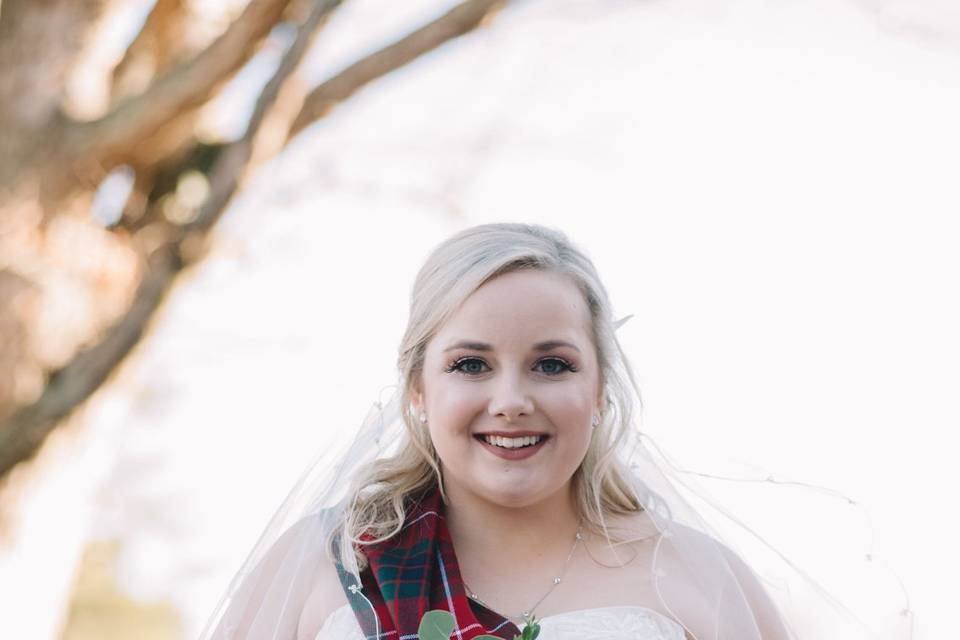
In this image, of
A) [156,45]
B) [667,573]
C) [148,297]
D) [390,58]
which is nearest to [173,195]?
[148,297]

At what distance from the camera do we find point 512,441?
2.55 m

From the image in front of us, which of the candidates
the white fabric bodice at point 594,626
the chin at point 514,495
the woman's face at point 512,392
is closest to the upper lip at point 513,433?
the woman's face at point 512,392

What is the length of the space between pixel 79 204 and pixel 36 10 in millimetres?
900

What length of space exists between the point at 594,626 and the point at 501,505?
37cm

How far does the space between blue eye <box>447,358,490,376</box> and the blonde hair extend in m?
0.13

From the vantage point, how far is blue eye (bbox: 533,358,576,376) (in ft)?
8.59

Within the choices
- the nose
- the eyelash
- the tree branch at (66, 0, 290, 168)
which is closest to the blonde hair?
the eyelash

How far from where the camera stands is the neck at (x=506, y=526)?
2.80m

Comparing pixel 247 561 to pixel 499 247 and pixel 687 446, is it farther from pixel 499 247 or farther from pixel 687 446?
pixel 687 446

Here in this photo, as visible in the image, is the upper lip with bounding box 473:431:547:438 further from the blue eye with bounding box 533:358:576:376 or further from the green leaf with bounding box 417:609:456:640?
the green leaf with bounding box 417:609:456:640

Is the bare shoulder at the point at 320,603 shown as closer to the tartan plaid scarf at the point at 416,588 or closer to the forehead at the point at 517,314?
the tartan plaid scarf at the point at 416,588

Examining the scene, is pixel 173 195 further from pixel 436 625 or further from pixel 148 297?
pixel 436 625

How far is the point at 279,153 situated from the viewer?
516cm

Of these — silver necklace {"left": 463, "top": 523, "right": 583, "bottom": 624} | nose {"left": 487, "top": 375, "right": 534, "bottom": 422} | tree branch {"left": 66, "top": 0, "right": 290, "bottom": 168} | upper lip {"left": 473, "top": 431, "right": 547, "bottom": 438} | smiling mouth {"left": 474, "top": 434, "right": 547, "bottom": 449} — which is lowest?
silver necklace {"left": 463, "top": 523, "right": 583, "bottom": 624}
